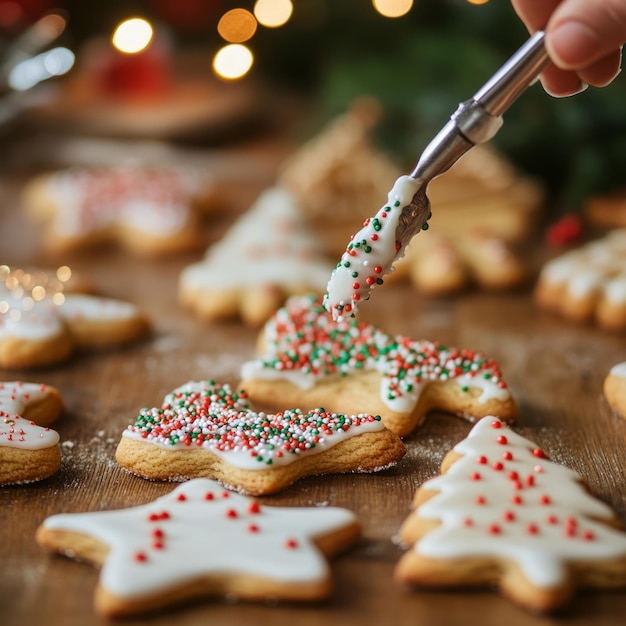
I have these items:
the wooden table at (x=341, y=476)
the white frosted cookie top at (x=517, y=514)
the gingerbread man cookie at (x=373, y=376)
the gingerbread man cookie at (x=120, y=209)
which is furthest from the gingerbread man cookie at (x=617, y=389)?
the gingerbread man cookie at (x=120, y=209)

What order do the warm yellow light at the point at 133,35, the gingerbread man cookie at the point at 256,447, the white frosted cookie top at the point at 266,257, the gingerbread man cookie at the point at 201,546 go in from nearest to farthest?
1. the gingerbread man cookie at the point at 201,546
2. the gingerbread man cookie at the point at 256,447
3. the white frosted cookie top at the point at 266,257
4. the warm yellow light at the point at 133,35

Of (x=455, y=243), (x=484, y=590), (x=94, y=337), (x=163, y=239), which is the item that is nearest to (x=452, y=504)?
(x=484, y=590)

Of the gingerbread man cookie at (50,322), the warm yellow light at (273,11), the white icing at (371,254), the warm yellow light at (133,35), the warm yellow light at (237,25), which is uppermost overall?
the warm yellow light at (237,25)

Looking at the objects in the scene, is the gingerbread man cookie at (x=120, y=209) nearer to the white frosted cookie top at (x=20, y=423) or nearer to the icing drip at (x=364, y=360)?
the icing drip at (x=364, y=360)

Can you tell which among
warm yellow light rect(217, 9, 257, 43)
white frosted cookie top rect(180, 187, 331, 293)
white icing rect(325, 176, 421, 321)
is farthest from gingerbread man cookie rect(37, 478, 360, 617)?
warm yellow light rect(217, 9, 257, 43)

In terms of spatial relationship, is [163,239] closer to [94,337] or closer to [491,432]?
[94,337]

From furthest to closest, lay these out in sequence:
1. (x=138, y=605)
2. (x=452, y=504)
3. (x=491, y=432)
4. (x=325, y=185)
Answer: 1. (x=325, y=185)
2. (x=491, y=432)
3. (x=452, y=504)
4. (x=138, y=605)
